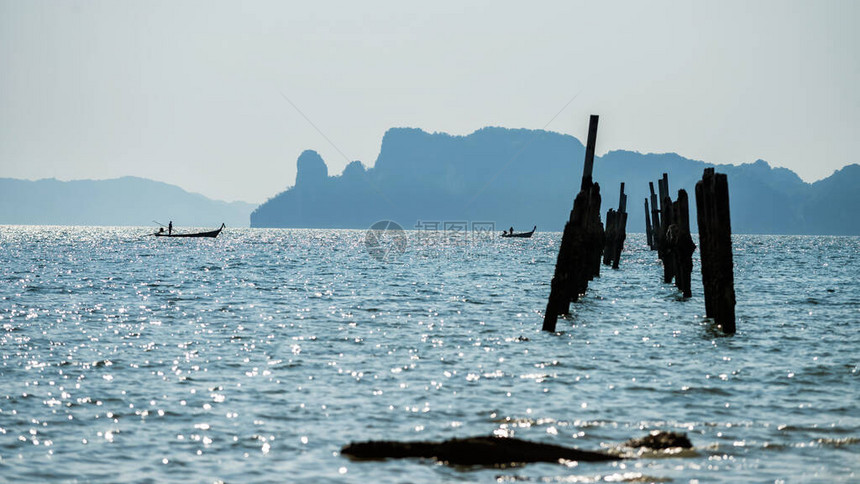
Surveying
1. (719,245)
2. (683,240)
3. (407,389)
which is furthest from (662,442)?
(683,240)

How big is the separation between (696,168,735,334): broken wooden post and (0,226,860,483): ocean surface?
679mm

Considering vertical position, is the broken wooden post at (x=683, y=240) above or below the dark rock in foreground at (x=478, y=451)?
above

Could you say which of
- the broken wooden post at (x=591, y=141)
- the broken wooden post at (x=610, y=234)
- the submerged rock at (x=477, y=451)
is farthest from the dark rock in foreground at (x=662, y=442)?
the broken wooden post at (x=610, y=234)

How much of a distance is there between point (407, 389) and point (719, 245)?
29.6 feet

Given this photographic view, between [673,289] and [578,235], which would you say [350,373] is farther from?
[673,289]

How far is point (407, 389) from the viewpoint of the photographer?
12.6 metres

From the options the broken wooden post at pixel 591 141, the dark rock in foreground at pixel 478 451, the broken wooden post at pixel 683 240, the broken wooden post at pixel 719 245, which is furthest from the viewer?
the broken wooden post at pixel 683 240

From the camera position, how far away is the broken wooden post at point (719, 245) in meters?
18.5

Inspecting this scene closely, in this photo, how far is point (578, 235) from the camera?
19.6 meters

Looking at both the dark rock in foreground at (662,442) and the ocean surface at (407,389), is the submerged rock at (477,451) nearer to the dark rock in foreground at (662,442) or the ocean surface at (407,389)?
the ocean surface at (407,389)

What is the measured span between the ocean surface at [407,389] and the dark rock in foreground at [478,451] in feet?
0.51

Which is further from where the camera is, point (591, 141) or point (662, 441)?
point (591, 141)

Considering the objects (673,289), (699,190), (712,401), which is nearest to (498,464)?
(712,401)

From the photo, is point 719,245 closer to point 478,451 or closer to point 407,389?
point 407,389
